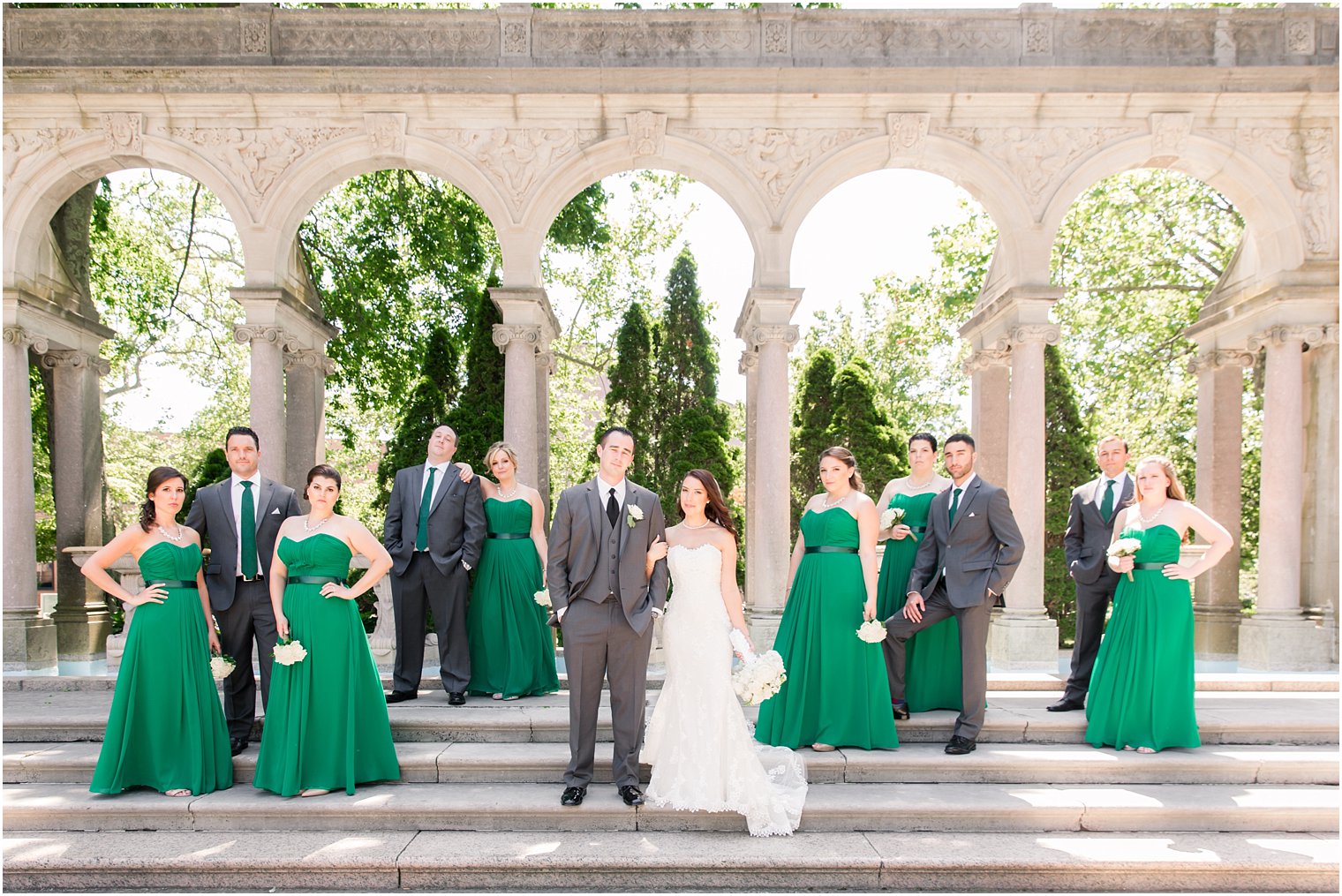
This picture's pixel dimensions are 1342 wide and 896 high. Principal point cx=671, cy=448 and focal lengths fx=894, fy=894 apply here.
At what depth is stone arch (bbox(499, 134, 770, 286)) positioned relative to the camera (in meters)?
8.47

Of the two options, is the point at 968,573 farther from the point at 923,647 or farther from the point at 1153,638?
the point at 1153,638

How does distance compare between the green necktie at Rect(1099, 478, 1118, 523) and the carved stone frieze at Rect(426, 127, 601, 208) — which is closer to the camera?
the green necktie at Rect(1099, 478, 1118, 523)

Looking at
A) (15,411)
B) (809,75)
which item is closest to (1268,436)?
(809,75)

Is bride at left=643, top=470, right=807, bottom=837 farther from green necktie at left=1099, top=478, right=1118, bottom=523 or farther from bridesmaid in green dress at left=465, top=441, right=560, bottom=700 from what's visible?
green necktie at left=1099, top=478, right=1118, bottom=523

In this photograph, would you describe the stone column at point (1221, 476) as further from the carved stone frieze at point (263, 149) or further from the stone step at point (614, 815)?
the carved stone frieze at point (263, 149)

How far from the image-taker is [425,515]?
666cm

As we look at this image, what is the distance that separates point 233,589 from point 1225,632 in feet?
31.9

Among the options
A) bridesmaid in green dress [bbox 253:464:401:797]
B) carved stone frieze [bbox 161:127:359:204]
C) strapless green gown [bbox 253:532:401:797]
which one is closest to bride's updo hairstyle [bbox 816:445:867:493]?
bridesmaid in green dress [bbox 253:464:401:797]

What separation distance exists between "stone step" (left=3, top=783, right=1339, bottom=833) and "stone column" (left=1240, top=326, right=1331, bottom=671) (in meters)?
3.87

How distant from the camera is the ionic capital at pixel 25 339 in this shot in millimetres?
8398

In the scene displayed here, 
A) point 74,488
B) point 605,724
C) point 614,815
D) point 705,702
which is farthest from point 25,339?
point 705,702

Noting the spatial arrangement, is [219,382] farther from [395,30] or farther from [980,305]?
[980,305]

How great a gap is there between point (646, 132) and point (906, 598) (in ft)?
16.1

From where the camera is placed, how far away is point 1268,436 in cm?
846
